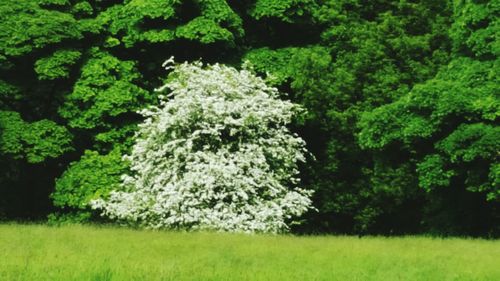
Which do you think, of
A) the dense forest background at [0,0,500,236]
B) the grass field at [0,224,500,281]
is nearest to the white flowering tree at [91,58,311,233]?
the dense forest background at [0,0,500,236]

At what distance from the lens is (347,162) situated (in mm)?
29062

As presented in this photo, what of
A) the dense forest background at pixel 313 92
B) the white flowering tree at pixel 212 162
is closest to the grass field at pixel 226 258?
the white flowering tree at pixel 212 162

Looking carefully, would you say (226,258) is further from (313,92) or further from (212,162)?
(313,92)

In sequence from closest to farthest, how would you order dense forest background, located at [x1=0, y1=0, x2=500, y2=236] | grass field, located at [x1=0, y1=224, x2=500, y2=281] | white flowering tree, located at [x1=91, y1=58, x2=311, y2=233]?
1. grass field, located at [x1=0, y1=224, x2=500, y2=281]
2. white flowering tree, located at [x1=91, y1=58, x2=311, y2=233]
3. dense forest background, located at [x1=0, y1=0, x2=500, y2=236]

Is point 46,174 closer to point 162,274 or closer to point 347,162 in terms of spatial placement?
point 347,162

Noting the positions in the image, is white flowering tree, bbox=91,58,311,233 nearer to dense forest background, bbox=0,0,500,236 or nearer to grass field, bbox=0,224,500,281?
dense forest background, bbox=0,0,500,236

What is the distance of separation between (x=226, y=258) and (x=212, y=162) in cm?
844

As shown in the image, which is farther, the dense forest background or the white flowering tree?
the dense forest background

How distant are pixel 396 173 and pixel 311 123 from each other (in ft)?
11.1

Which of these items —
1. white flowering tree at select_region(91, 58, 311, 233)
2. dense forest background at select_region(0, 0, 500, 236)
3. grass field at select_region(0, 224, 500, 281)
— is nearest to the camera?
grass field at select_region(0, 224, 500, 281)

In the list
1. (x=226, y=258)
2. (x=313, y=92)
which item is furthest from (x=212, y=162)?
(x=226, y=258)

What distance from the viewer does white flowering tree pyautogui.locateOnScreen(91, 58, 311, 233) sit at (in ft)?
70.0

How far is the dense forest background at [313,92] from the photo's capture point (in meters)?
22.4

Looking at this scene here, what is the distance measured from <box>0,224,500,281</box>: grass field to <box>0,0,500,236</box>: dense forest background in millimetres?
6167
